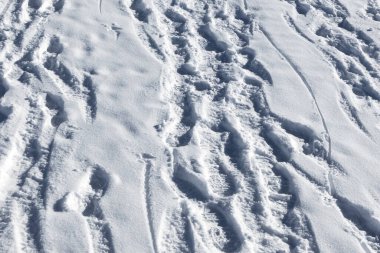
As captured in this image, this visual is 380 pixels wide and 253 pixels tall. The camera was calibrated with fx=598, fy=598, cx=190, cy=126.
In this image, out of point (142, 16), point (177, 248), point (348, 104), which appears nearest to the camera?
point (177, 248)

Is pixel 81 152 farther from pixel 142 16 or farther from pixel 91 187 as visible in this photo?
pixel 142 16

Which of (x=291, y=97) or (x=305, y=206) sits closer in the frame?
(x=305, y=206)

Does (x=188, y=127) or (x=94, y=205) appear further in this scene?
(x=188, y=127)

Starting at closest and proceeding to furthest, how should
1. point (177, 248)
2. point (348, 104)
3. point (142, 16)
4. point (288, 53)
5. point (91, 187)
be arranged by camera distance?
1. point (177, 248)
2. point (91, 187)
3. point (348, 104)
4. point (288, 53)
5. point (142, 16)

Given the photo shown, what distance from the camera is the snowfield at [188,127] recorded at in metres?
2.71

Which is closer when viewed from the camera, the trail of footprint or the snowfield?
the trail of footprint

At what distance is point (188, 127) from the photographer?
334 cm

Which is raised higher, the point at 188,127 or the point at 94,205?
the point at 188,127

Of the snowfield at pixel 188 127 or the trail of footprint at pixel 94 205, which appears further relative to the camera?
the snowfield at pixel 188 127

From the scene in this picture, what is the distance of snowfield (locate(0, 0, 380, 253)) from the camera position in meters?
2.71

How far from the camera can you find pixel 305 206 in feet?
9.45

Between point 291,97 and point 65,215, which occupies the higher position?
point 291,97

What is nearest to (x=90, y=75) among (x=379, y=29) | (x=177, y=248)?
(x=177, y=248)

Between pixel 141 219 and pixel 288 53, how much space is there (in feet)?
6.28
